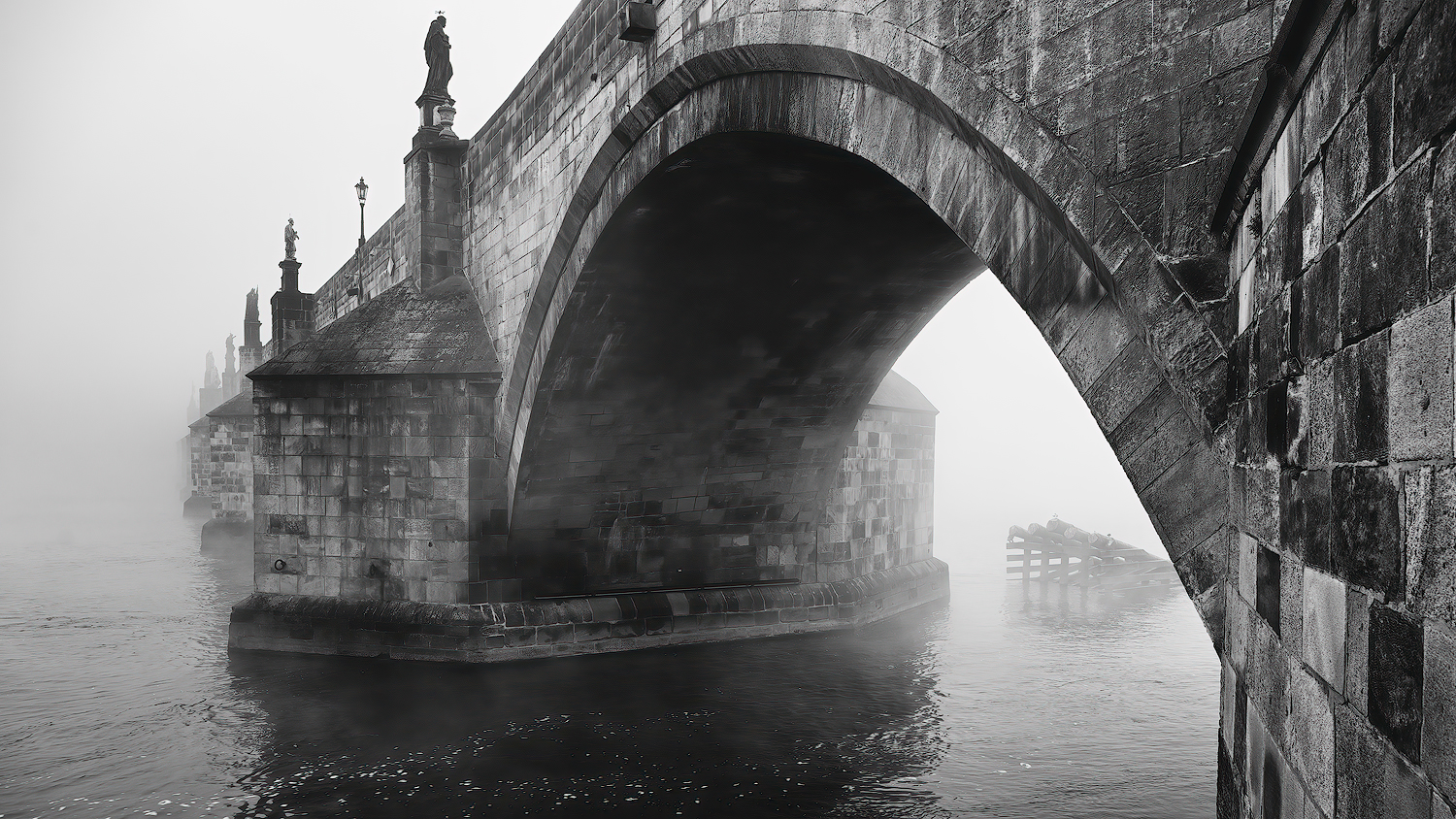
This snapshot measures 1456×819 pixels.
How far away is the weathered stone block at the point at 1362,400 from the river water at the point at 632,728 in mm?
5229

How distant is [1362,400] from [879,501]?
469 inches

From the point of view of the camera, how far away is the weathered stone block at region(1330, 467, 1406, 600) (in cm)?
151

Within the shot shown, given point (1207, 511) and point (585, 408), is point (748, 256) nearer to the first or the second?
point (585, 408)

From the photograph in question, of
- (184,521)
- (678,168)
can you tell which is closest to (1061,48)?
(678,168)

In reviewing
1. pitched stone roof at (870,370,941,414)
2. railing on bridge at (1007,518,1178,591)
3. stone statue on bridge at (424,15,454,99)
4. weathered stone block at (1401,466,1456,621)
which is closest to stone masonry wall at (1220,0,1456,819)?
weathered stone block at (1401,466,1456,621)

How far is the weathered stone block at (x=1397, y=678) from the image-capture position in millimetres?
1411

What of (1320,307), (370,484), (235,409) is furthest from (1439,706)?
(235,409)

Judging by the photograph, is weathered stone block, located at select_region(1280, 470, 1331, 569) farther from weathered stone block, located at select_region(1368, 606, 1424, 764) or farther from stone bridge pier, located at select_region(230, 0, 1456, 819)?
weathered stone block, located at select_region(1368, 606, 1424, 764)

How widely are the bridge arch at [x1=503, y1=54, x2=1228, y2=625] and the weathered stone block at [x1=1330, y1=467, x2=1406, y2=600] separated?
1.12 metres

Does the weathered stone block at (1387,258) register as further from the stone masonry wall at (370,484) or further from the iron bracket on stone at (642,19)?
the stone masonry wall at (370,484)

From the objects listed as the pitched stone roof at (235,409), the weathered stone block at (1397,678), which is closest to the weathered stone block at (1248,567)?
the weathered stone block at (1397,678)

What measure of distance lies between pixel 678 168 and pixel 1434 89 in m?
5.92

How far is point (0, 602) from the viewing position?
48.6 ft

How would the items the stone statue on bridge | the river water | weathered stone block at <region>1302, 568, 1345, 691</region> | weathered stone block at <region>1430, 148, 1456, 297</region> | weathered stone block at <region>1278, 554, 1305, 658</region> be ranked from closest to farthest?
weathered stone block at <region>1430, 148, 1456, 297</region>, weathered stone block at <region>1302, 568, 1345, 691</region>, weathered stone block at <region>1278, 554, 1305, 658</region>, the river water, the stone statue on bridge
